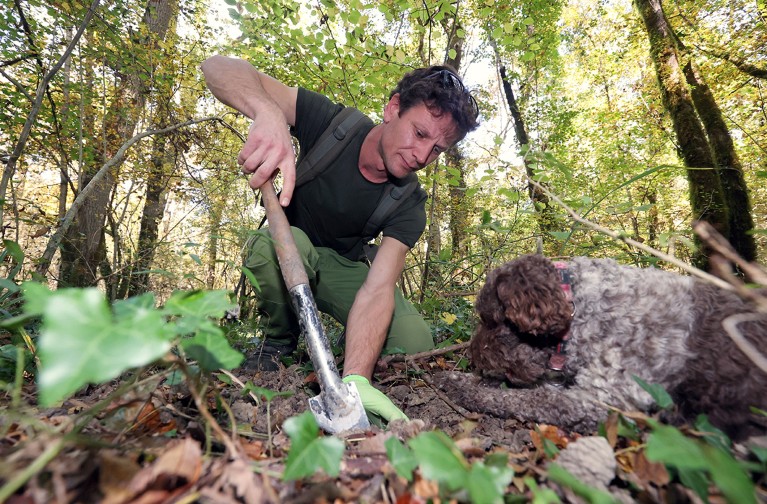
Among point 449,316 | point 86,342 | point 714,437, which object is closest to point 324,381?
point 86,342

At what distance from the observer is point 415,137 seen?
3799 mm

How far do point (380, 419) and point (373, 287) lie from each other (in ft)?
4.76

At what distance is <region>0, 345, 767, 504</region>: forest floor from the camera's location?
2.70 ft

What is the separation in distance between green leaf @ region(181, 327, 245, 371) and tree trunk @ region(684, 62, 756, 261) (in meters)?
9.41

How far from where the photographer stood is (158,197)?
9.98m

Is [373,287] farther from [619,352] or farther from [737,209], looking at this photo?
[737,209]

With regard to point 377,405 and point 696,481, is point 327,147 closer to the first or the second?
point 377,405

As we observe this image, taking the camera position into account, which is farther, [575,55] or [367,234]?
[575,55]

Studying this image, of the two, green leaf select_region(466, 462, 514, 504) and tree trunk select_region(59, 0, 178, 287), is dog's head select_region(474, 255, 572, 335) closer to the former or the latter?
green leaf select_region(466, 462, 514, 504)

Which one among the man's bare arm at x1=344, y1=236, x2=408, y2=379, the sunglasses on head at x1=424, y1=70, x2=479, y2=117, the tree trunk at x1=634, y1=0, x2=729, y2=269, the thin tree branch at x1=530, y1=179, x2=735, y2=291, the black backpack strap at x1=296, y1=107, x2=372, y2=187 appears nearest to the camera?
the thin tree branch at x1=530, y1=179, x2=735, y2=291

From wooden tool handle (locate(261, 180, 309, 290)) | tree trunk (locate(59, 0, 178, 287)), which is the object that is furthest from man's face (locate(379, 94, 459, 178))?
tree trunk (locate(59, 0, 178, 287))

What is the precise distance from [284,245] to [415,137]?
217 centimetres

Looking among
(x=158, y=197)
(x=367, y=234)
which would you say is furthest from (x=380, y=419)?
(x=158, y=197)

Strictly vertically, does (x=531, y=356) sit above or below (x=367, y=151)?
below
